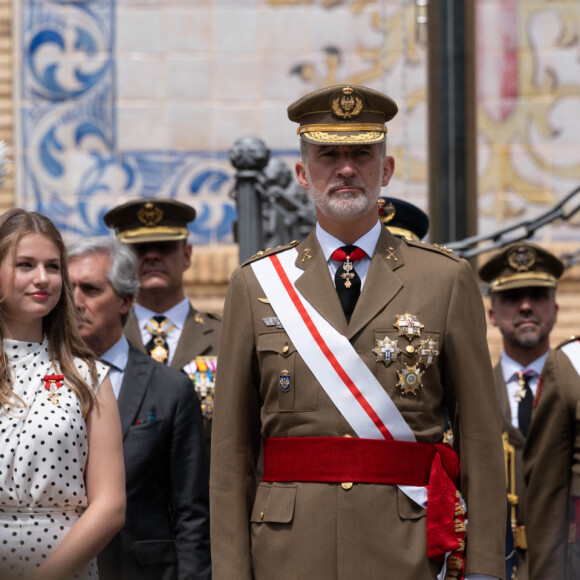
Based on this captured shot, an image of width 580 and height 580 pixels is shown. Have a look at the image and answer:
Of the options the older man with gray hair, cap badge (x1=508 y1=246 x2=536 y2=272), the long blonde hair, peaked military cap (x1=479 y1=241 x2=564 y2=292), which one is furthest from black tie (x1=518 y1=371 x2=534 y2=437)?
the long blonde hair

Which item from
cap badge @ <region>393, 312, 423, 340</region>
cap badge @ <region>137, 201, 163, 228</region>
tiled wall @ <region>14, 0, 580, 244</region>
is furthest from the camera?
tiled wall @ <region>14, 0, 580, 244</region>

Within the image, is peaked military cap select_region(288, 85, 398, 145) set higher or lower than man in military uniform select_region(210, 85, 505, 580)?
higher

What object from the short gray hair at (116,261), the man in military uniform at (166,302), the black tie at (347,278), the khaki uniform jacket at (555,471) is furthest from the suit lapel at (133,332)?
the black tie at (347,278)

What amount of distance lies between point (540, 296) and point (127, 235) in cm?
173

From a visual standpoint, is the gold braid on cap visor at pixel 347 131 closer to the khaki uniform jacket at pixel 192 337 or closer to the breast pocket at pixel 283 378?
the breast pocket at pixel 283 378

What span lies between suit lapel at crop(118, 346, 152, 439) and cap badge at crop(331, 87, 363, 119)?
1.31 metres

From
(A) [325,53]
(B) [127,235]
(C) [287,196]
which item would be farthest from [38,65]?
(B) [127,235]

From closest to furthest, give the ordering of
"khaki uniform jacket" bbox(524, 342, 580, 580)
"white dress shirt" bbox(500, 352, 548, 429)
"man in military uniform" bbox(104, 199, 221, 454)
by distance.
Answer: "khaki uniform jacket" bbox(524, 342, 580, 580), "man in military uniform" bbox(104, 199, 221, 454), "white dress shirt" bbox(500, 352, 548, 429)

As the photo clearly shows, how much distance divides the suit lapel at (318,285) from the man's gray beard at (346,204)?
14 centimetres

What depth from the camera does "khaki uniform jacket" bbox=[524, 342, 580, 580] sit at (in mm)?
5301

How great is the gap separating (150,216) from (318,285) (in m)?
2.56

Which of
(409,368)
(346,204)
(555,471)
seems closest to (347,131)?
(346,204)

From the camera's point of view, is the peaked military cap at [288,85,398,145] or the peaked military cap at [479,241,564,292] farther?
the peaked military cap at [479,241,564,292]

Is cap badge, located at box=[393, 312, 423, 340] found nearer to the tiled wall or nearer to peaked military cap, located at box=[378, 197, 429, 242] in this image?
peaked military cap, located at box=[378, 197, 429, 242]
